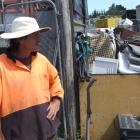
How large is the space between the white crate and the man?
2.72 meters

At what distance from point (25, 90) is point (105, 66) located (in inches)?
121

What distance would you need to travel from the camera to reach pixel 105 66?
666cm

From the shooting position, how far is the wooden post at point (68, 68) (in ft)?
19.4

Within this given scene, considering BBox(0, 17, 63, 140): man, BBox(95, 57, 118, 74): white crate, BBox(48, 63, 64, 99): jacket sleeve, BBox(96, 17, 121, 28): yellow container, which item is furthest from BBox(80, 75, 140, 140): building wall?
BBox(96, 17, 121, 28): yellow container

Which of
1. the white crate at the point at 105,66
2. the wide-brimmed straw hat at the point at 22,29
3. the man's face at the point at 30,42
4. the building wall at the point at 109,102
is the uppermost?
the wide-brimmed straw hat at the point at 22,29

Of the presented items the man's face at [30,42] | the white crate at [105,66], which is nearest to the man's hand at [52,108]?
the man's face at [30,42]

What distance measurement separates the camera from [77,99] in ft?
21.2

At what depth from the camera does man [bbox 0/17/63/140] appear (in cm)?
370

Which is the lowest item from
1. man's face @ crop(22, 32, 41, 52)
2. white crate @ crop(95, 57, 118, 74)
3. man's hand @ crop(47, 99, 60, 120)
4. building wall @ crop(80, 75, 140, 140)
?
building wall @ crop(80, 75, 140, 140)

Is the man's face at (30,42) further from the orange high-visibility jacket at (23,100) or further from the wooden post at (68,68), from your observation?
the wooden post at (68,68)

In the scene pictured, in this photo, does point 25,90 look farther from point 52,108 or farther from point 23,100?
point 52,108

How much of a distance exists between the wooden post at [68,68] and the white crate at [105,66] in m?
0.62

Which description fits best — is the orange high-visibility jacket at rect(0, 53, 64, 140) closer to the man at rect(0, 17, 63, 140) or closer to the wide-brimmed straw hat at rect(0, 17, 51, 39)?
the man at rect(0, 17, 63, 140)

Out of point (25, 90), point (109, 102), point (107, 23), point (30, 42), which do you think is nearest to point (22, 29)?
point (30, 42)
